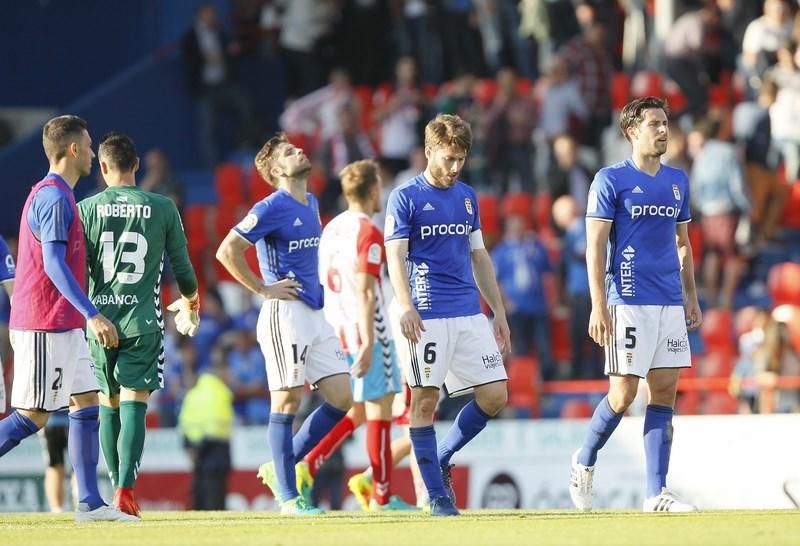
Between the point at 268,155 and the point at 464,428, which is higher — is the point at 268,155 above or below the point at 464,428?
above

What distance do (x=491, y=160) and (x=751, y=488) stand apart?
858cm

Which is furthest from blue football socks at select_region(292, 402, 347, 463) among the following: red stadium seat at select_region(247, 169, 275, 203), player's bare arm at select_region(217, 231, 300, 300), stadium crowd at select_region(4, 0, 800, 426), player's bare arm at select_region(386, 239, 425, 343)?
red stadium seat at select_region(247, 169, 275, 203)

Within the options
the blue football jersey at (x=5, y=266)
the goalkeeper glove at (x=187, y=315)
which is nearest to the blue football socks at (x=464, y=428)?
the goalkeeper glove at (x=187, y=315)

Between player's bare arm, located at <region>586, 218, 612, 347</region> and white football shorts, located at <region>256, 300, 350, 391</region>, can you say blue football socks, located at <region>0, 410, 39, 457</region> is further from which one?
player's bare arm, located at <region>586, 218, 612, 347</region>

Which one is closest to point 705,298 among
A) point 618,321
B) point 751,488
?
point 751,488

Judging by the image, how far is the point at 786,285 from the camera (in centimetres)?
1855

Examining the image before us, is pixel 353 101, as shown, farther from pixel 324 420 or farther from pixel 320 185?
pixel 324 420

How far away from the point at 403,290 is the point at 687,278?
2.05 metres

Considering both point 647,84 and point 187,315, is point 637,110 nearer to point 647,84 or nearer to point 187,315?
point 187,315

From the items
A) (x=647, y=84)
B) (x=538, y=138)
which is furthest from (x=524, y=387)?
(x=647, y=84)

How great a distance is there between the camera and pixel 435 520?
9.44 meters

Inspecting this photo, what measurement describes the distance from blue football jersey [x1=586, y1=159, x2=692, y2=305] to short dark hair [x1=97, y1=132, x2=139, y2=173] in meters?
2.79

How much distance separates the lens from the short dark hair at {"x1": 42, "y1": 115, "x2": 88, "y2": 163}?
31.4 ft

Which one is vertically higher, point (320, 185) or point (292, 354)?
point (320, 185)
